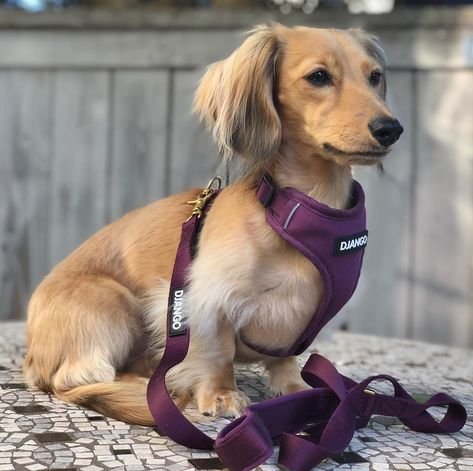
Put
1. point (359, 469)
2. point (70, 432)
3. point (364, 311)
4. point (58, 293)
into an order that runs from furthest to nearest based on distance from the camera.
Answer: point (364, 311), point (58, 293), point (70, 432), point (359, 469)

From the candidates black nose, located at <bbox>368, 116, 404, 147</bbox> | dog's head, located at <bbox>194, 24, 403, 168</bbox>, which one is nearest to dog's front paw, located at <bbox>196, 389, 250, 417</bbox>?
dog's head, located at <bbox>194, 24, 403, 168</bbox>

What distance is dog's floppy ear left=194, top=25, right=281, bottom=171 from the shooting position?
6.79ft

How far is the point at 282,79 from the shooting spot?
2.13 m

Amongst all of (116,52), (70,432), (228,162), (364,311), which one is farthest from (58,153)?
(70,432)

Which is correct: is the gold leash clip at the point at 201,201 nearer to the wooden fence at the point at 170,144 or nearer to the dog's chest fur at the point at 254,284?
the dog's chest fur at the point at 254,284

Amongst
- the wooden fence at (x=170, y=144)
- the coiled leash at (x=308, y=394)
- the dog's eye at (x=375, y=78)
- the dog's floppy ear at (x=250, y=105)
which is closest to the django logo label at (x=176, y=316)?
the coiled leash at (x=308, y=394)

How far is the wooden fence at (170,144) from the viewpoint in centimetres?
361

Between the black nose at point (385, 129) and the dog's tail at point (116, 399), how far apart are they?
2.72ft

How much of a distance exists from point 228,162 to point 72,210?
6.30 ft

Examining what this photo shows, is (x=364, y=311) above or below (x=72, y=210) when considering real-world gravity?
below

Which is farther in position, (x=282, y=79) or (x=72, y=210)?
(x=72, y=210)

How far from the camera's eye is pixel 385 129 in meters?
1.85

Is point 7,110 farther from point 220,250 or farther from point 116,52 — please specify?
point 220,250

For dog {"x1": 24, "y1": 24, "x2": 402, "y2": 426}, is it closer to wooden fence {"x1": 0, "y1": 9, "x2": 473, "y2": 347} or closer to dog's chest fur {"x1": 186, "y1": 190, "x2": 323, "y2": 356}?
dog's chest fur {"x1": 186, "y1": 190, "x2": 323, "y2": 356}
